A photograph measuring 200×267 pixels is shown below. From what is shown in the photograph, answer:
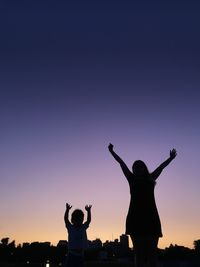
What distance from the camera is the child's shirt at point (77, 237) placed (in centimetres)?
793

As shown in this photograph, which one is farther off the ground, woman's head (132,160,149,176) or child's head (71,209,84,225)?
child's head (71,209,84,225)

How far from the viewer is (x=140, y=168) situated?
6.06 m

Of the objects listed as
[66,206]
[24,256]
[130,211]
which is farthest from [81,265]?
[24,256]

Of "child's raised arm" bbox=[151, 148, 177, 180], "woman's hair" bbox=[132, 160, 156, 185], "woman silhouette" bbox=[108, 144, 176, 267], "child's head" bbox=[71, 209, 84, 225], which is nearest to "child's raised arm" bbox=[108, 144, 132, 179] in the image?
"woman silhouette" bbox=[108, 144, 176, 267]

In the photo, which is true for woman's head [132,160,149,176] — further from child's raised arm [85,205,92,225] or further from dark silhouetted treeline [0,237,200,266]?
dark silhouetted treeline [0,237,200,266]

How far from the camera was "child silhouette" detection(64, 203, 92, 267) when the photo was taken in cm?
781

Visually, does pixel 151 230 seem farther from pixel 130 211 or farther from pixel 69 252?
pixel 69 252

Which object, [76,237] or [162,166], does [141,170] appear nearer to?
[162,166]

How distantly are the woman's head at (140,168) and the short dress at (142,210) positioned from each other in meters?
0.07

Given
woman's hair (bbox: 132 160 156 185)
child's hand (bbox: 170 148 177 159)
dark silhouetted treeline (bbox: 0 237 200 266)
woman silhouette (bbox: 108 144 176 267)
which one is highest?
dark silhouetted treeline (bbox: 0 237 200 266)

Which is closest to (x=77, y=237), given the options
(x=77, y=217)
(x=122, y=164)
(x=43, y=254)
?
(x=77, y=217)

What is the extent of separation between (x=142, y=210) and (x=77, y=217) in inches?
102

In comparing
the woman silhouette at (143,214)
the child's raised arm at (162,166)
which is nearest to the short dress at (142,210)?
the woman silhouette at (143,214)

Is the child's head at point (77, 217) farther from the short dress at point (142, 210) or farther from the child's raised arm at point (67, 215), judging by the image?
the short dress at point (142, 210)
